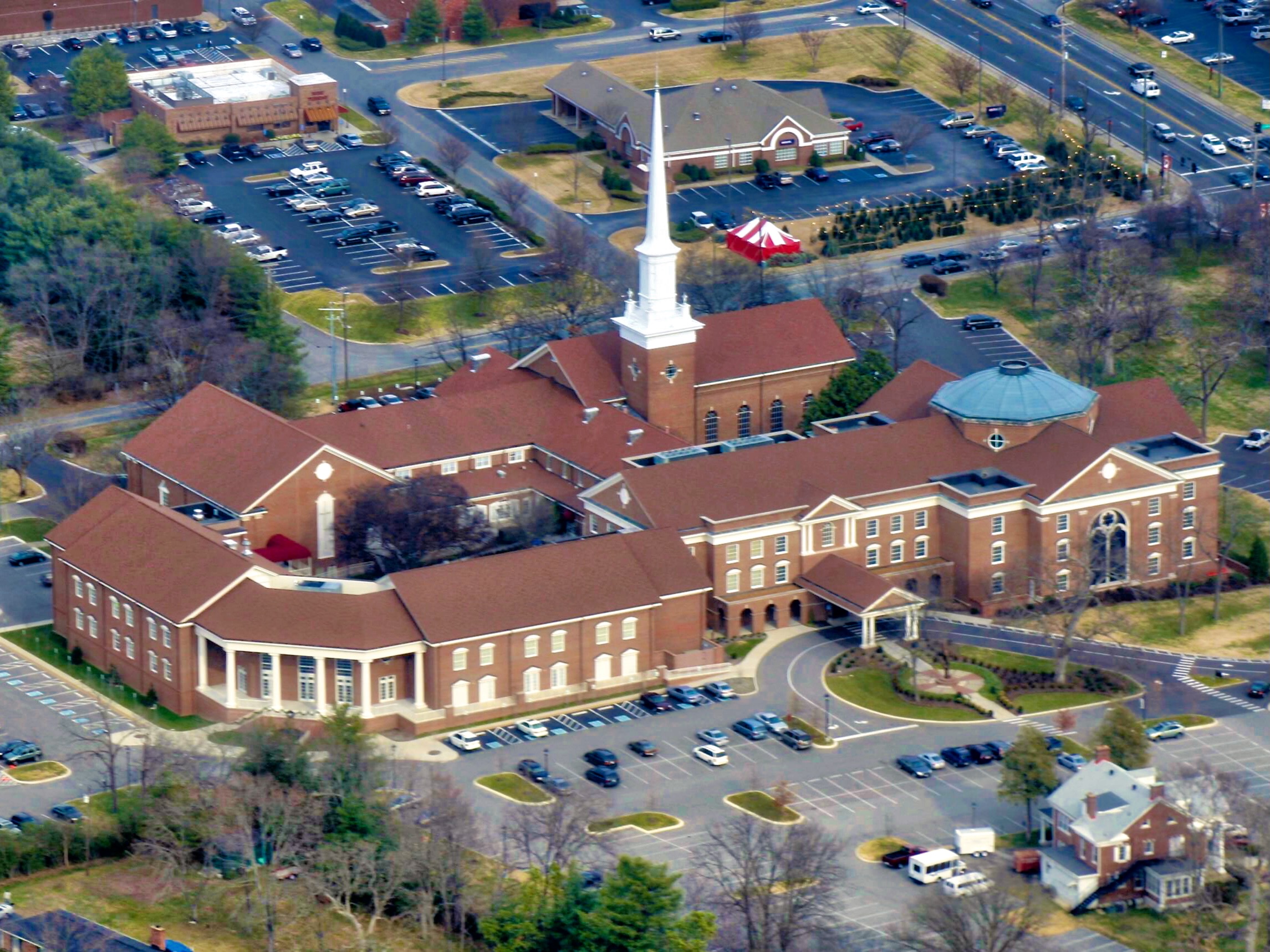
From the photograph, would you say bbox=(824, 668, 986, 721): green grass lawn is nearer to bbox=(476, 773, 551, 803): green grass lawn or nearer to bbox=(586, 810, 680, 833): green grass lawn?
bbox=(586, 810, 680, 833): green grass lawn

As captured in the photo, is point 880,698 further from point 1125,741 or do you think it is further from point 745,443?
point 745,443

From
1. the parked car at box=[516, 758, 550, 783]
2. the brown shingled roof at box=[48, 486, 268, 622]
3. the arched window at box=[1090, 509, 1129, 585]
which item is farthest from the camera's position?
the arched window at box=[1090, 509, 1129, 585]

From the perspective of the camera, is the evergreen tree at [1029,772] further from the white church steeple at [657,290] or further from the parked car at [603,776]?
the white church steeple at [657,290]

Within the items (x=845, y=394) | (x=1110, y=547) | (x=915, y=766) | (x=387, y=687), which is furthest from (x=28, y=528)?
(x=1110, y=547)

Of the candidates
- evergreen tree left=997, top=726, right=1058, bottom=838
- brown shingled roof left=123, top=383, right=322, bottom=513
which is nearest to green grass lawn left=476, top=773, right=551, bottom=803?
evergreen tree left=997, top=726, right=1058, bottom=838

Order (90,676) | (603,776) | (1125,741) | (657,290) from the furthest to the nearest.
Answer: (657,290)
(90,676)
(603,776)
(1125,741)

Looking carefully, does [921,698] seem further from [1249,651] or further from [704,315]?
[704,315]
